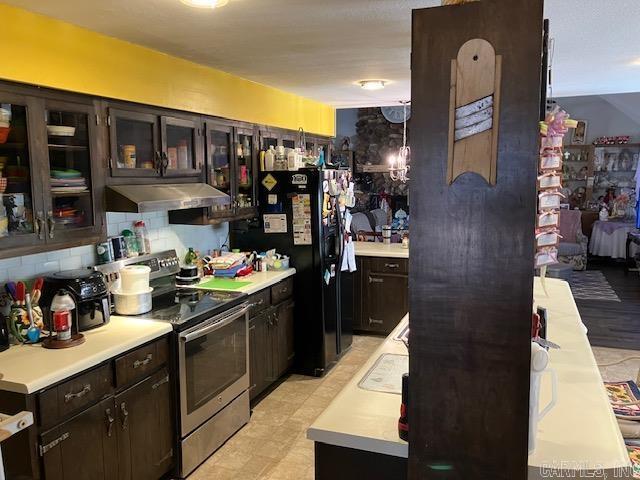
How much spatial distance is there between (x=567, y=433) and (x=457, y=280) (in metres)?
0.64

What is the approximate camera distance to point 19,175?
2.37 metres

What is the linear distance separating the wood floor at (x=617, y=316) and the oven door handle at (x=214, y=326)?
3.62 metres

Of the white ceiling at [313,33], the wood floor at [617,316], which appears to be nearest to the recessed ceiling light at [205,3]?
the white ceiling at [313,33]

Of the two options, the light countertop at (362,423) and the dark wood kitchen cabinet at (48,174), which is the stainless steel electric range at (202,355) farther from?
the light countertop at (362,423)

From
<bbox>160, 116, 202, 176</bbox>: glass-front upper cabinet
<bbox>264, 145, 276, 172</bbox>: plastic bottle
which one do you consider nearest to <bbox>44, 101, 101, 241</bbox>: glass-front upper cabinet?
<bbox>160, 116, 202, 176</bbox>: glass-front upper cabinet

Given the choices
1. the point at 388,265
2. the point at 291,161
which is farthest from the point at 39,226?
the point at 388,265

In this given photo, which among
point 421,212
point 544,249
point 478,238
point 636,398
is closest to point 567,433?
point 544,249

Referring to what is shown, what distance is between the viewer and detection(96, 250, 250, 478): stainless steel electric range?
2857mm

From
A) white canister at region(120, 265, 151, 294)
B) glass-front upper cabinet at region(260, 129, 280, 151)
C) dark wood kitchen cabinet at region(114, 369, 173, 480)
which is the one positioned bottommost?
dark wood kitchen cabinet at region(114, 369, 173, 480)

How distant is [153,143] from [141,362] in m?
1.31

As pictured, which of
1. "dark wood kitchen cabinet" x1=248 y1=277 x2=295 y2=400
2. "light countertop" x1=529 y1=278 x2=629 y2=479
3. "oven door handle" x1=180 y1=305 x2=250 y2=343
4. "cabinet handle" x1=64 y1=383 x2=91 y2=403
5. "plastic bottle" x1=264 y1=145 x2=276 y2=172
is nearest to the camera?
"light countertop" x1=529 y1=278 x2=629 y2=479

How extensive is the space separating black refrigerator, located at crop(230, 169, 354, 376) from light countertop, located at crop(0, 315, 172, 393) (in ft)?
5.34

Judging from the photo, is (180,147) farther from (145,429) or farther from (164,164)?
(145,429)

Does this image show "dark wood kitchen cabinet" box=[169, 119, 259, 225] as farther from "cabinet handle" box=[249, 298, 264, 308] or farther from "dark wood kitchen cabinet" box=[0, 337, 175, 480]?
"dark wood kitchen cabinet" box=[0, 337, 175, 480]
